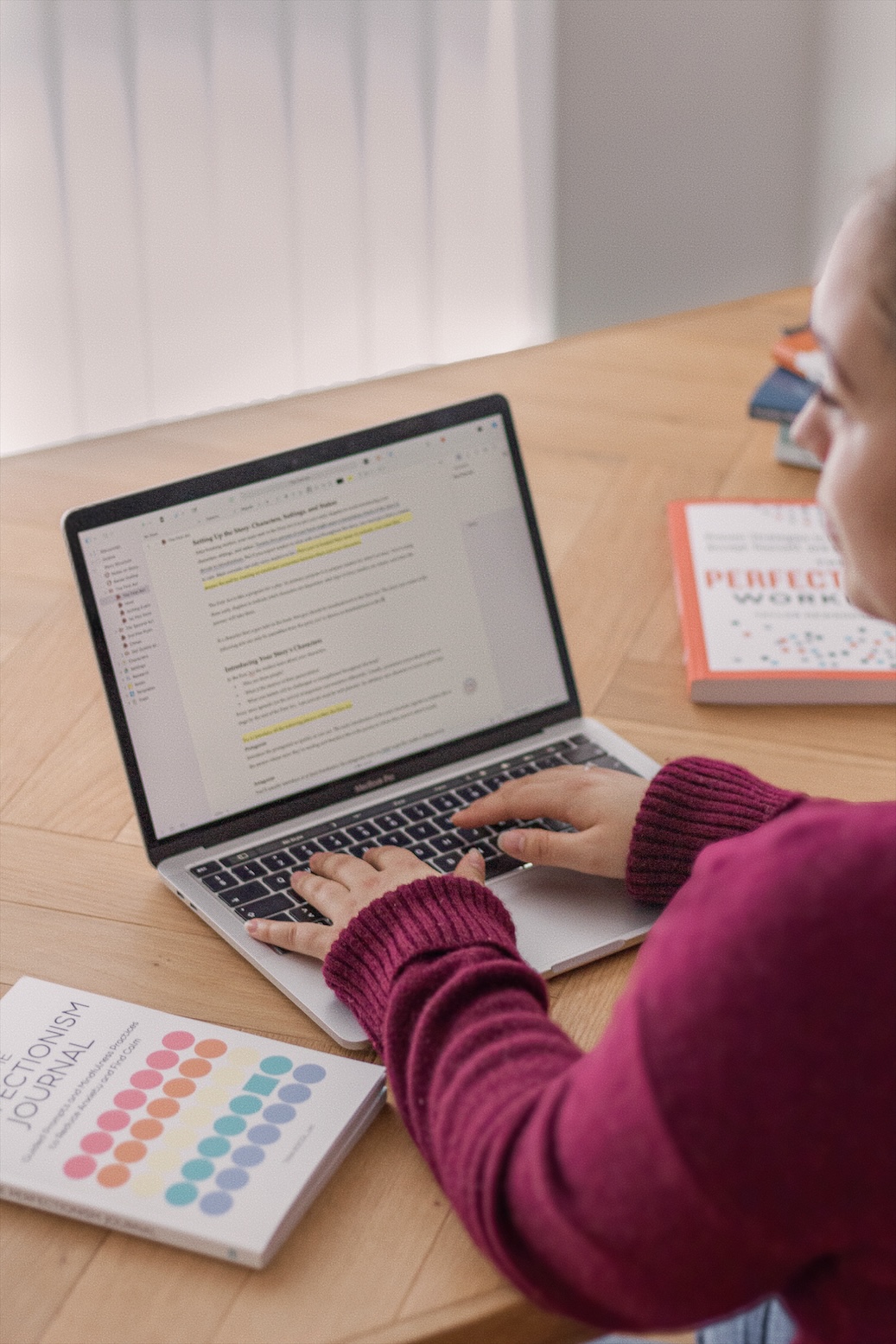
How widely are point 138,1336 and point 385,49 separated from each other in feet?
6.90

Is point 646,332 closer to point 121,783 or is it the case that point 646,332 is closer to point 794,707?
point 794,707

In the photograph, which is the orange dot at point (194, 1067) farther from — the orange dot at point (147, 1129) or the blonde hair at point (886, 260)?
the blonde hair at point (886, 260)

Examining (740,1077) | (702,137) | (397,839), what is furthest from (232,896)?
(702,137)

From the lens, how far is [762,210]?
2.76 metres

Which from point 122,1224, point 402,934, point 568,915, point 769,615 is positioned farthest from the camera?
point 769,615

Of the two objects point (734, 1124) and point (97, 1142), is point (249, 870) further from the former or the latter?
point (734, 1124)

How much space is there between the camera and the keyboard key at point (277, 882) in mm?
875

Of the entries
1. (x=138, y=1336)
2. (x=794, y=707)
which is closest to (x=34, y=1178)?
(x=138, y=1336)

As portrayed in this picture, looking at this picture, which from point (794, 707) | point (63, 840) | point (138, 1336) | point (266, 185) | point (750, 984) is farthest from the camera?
point (266, 185)

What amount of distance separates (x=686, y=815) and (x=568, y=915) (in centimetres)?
10

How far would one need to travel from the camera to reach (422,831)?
3.03 feet

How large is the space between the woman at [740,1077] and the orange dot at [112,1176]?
0.44 ft

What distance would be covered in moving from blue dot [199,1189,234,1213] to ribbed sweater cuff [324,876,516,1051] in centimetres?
11

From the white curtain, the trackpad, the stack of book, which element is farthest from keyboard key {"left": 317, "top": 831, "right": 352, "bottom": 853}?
the white curtain
